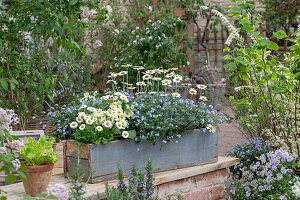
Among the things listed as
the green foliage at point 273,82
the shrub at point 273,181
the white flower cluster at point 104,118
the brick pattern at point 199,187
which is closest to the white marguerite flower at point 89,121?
the white flower cluster at point 104,118

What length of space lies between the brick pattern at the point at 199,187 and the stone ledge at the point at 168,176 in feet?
0.10

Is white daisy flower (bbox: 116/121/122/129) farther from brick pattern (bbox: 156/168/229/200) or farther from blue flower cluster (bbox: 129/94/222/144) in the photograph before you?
brick pattern (bbox: 156/168/229/200)

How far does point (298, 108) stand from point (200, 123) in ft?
2.35

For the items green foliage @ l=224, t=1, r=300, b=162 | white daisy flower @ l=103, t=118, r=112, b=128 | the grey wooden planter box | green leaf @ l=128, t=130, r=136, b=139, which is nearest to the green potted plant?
the grey wooden planter box

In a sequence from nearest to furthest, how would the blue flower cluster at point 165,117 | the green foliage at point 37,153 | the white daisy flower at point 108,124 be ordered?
1. the green foliage at point 37,153
2. the white daisy flower at point 108,124
3. the blue flower cluster at point 165,117

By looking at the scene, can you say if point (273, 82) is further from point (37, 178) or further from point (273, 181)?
point (37, 178)

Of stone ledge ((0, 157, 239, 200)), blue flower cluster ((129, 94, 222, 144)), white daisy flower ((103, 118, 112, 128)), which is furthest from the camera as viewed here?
blue flower cluster ((129, 94, 222, 144))

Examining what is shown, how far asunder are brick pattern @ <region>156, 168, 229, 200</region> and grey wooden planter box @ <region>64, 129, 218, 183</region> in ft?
0.33

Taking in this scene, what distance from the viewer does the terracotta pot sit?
1.84 m

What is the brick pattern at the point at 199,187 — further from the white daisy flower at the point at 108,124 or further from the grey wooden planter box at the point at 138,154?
the white daisy flower at the point at 108,124

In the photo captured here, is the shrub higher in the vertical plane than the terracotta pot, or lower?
lower

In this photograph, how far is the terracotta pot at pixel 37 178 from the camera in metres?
1.84

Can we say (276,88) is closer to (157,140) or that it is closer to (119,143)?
(157,140)

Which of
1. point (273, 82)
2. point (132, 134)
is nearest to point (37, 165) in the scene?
point (132, 134)
